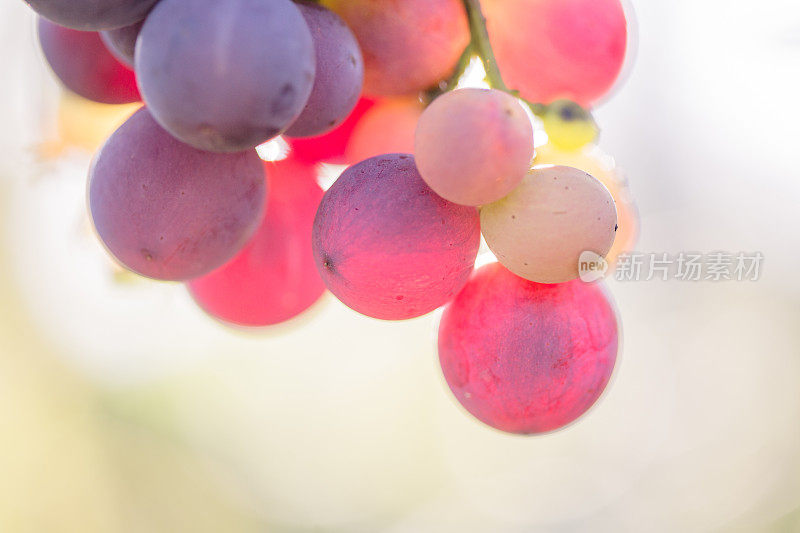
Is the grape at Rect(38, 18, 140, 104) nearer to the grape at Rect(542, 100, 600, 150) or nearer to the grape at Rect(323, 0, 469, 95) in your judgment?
the grape at Rect(323, 0, 469, 95)

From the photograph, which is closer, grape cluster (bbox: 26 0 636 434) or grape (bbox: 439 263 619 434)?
grape cluster (bbox: 26 0 636 434)

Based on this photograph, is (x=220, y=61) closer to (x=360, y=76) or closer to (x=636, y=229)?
(x=360, y=76)

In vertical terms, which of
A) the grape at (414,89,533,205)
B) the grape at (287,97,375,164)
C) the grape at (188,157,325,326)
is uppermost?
the grape at (414,89,533,205)

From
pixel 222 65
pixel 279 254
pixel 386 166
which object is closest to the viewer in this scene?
pixel 222 65

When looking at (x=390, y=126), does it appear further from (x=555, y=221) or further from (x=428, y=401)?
(x=428, y=401)

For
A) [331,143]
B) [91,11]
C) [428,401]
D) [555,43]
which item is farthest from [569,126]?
[428,401]

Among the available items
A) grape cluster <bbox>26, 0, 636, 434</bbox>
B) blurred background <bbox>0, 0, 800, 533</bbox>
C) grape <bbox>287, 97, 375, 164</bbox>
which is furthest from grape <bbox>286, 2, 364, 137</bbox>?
blurred background <bbox>0, 0, 800, 533</bbox>
